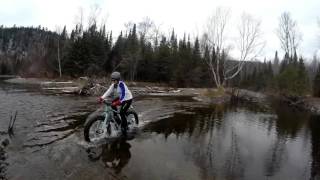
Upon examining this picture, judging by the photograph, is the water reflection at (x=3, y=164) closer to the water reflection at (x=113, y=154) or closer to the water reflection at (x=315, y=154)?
the water reflection at (x=113, y=154)

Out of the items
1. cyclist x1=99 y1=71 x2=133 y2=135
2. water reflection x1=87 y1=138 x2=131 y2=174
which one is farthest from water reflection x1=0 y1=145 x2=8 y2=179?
cyclist x1=99 y1=71 x2=133 y2=135

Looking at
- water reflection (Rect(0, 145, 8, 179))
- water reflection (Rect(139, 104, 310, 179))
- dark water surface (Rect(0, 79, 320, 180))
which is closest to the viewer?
water reflection (Rect(0, 145, 8, 179))

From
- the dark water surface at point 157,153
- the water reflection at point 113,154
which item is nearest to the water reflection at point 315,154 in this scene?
the dark water surface at point 157,153

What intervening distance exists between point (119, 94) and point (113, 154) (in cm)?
221

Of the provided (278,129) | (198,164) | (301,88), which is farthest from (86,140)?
(301,88)

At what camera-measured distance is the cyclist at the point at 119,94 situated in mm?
8539

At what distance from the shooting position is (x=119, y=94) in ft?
28.6

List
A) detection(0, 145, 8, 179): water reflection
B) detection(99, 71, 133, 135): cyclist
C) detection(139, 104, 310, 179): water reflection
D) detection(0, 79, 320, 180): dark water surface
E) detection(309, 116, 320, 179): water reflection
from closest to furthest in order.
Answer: detection(0, 145, 8, 179): water reflection → detection(0, 79, 320, 180): dark water surface → detection(139, 104, 310, 179): water reflection → detection(309, 116, 320, 179): water reflection → detection(99, 71, 133, 135): cyclist

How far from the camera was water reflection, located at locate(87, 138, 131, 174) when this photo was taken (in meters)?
6.37

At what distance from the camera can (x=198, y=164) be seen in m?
6.84

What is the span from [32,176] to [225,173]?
4.08 meters

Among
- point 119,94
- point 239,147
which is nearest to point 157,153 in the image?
point 119,94

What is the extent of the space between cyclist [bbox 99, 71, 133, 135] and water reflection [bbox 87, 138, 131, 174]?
1085mm

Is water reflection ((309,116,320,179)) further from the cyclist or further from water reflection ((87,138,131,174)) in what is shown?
the cyclist
